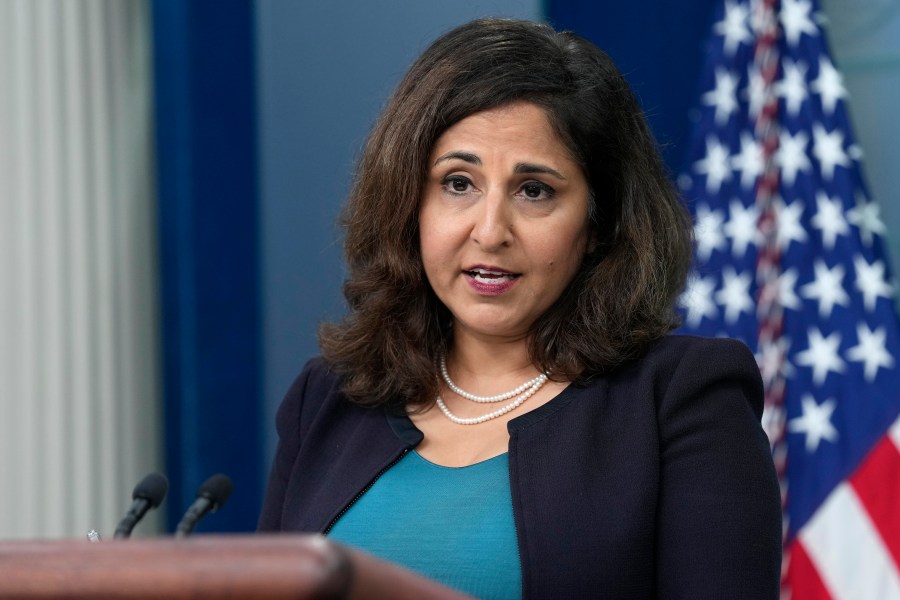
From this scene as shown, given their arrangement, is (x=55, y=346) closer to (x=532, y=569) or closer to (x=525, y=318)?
(x=525, y=318)

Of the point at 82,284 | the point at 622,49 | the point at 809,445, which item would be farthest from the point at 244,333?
the point at 809,445

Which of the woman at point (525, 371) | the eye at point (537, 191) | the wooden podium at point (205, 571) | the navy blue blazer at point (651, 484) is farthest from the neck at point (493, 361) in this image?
the wooden podium at point (205, 571)

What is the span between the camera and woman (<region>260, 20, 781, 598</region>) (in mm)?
1569

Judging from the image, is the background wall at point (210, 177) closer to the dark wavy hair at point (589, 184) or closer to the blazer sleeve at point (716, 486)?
the dark wavy hair at point (589, 184)

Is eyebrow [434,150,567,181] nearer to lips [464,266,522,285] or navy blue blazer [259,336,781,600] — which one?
lips [464,266,522,285]

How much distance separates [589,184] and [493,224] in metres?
0.19

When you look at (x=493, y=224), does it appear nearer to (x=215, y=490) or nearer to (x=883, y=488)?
(x=215, y=490)

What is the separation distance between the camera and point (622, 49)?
363 centimetres

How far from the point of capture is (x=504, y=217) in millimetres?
1757

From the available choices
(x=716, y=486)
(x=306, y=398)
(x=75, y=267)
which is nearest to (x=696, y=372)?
(x=716, y=486)

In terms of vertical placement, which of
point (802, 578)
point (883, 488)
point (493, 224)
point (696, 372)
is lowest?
point (802, 578)

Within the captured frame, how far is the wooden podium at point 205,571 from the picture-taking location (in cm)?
43

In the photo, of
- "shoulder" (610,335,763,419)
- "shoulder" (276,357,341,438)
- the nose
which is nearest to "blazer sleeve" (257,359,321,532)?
"shoulder" (276,357,341,438)

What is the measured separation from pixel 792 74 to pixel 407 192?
1729mm
